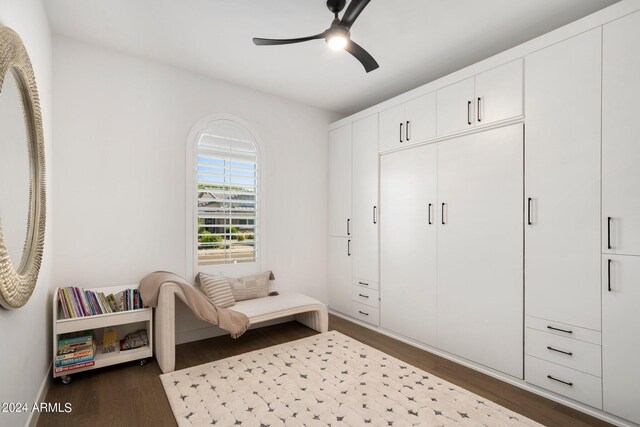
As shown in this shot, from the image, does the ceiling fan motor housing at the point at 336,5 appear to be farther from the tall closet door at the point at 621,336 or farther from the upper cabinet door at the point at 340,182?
the tall closet door at the point at 621,336

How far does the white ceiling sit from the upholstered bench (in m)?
2.11

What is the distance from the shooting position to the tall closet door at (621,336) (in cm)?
197

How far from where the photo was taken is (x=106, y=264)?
9.58ft

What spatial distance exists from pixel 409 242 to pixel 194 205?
2.30 metres

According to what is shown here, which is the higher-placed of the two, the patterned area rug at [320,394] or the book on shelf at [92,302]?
the book on shelf at [92,302]

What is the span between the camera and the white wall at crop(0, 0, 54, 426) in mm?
1471

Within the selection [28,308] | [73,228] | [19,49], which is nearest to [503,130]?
[19,49]

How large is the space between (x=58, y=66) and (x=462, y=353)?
432cm

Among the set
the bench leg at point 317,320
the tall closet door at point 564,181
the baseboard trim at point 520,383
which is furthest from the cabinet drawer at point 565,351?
the bench leg at point 317,320

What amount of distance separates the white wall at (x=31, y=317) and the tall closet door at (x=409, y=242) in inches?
119

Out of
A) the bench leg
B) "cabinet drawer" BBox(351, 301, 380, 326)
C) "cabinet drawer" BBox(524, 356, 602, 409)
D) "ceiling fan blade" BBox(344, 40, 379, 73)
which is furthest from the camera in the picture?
"cabinet drawer" BBox(351, 301, 380, 326)

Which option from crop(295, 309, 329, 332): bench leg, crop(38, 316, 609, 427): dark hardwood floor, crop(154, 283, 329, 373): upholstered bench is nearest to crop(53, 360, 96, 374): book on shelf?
crop(38, 316, 609, 427): dark hardwood floor

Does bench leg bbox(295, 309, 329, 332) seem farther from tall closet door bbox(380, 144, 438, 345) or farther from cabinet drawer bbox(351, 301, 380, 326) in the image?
tall closet door bbox(380, 144, 438, 345)

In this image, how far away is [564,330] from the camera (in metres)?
2.26
